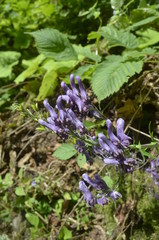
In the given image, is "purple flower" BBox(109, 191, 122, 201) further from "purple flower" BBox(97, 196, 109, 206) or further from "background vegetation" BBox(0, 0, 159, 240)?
"background vegetation" BBox(0, 0, 159, 240)

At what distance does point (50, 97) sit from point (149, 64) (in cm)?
103

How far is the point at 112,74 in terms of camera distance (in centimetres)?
219

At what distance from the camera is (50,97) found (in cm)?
303

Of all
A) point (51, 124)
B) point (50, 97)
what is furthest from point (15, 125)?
point (51, 124)

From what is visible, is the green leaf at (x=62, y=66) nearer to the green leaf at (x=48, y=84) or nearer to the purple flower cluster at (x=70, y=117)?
the green leaf at (x=48, y=84)

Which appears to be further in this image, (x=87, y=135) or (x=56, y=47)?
(x=56, y=47)

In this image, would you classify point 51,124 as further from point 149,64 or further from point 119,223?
point 149,64

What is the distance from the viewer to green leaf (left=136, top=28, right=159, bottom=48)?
2.53 metres

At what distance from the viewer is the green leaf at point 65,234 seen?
246 centimetres

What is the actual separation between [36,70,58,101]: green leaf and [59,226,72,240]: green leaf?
1221 mm

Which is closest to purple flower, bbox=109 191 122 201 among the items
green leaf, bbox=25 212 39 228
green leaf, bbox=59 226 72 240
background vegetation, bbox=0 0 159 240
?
background vegetation, bbox=0 0 159 240

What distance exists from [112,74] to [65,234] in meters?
1.35

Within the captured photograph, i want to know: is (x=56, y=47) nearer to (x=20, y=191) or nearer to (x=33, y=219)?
(x=20, y=191)

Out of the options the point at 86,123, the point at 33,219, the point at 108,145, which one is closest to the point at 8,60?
the point at 33,219
